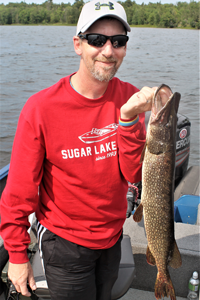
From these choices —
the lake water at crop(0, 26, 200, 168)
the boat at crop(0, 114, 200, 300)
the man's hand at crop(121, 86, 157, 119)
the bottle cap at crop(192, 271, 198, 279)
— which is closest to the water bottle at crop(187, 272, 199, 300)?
the bottle cap at crop(192, 271, 198, 279)

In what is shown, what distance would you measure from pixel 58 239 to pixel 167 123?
108 centimetres

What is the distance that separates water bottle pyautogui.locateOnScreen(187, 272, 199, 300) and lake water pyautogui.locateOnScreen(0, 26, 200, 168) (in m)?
6.48

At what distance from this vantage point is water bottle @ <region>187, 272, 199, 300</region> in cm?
294

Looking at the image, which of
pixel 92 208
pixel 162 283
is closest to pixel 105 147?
pixel 92 208

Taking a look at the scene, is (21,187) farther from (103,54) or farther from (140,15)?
(140,15)

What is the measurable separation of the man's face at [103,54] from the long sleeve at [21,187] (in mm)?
549

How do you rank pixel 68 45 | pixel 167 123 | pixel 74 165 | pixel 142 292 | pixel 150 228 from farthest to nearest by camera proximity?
pixel 68 45 < pixel 142 292 < pixel 150 228 < pixel 74 165 < pixel 167 123

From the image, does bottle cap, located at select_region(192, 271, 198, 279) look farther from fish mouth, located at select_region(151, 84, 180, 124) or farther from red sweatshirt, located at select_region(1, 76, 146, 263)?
fish mouth, located at select_region(151, 84, 180, 124)

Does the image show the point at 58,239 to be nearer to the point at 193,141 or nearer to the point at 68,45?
the point at 193,141

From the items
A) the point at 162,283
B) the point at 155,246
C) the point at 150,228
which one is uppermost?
the point at 150,228

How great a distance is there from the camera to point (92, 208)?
1.99m

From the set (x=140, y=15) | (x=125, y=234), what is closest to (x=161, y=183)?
(x=125, y=234)

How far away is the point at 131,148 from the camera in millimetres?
1883

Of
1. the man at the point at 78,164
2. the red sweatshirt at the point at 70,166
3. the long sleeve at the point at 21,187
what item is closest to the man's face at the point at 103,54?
the man at the point at 78,164
